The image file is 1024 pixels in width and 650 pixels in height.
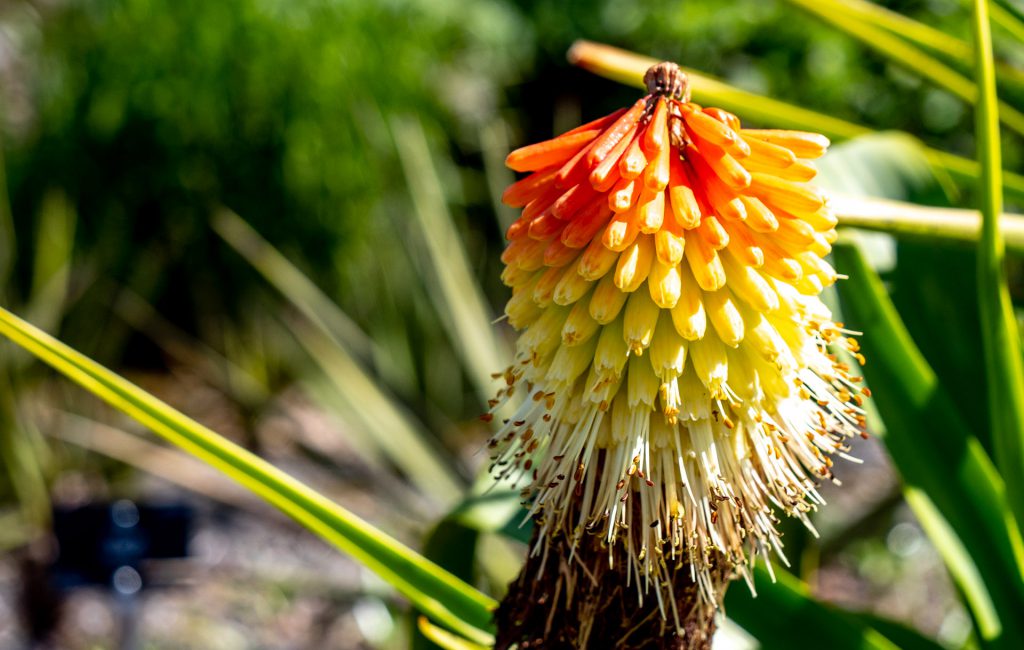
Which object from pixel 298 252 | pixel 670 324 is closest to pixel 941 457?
pixel 670 324

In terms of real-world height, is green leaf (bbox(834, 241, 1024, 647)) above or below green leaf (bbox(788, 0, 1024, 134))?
below

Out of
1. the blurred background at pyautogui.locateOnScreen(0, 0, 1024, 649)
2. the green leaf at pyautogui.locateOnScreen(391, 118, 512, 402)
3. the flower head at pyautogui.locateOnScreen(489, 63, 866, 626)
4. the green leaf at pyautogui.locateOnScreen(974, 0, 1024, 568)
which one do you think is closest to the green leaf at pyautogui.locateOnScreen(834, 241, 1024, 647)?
the green leaf at pyautogui.locateOnScreen(974, 0, 1024, 568)

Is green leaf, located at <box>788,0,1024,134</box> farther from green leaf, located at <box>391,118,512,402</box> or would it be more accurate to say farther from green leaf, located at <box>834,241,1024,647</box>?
green leaf, located at <box>391,118,512,402</box>

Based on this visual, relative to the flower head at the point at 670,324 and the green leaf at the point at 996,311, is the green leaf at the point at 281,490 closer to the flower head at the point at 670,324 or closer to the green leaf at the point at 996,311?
the flower head at the point at 670,324

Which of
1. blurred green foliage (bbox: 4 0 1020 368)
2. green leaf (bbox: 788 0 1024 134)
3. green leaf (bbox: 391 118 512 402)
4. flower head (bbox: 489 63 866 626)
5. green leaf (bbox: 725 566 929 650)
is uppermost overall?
blurred green foliage (bbox: 4 0 1020 368)

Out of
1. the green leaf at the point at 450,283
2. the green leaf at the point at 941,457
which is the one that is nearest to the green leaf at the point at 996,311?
→ the green leaf at the point at 941,457

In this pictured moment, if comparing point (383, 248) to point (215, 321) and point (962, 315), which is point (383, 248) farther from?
point (962, 315)

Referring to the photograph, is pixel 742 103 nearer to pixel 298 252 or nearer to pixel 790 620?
pixel 790 620

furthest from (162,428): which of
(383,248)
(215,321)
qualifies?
(215,321)
